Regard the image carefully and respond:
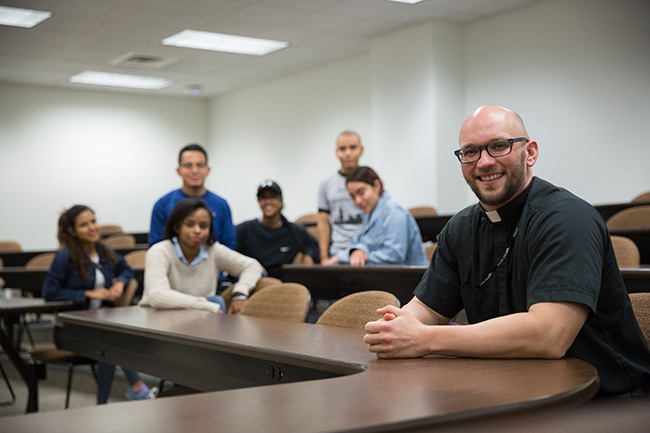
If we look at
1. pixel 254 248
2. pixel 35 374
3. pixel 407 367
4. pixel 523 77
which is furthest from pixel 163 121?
pixel 407 367

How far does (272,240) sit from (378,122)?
4.27 metres

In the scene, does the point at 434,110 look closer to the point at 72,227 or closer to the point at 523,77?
the point at 523,77

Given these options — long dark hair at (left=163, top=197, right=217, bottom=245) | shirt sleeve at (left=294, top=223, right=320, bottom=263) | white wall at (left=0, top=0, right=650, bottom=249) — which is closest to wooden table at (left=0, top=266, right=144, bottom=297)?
shirt sleeve at (left=294, top=223, right=320, bottom=263)

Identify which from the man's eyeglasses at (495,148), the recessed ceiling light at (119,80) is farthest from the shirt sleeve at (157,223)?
the recessed ceiling light at (119,80)

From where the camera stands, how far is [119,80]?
1102 cm

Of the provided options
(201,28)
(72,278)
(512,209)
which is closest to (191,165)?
(72,278)

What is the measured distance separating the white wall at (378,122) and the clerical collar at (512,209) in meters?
5.48

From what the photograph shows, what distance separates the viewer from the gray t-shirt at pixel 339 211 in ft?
16.4

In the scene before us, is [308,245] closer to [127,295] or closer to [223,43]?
[127,295]

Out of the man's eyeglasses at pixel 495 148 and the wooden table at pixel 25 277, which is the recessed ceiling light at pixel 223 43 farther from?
the man's eyeglasses at pixel 495 148

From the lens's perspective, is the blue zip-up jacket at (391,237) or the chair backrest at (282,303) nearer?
the chair backrest at (282,303)

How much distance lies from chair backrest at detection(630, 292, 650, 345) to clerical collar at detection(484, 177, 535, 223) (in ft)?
1.43

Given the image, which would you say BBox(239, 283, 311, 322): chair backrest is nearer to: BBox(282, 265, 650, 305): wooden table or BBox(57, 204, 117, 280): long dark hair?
BBox(282, 265, 650, 305): wooden table

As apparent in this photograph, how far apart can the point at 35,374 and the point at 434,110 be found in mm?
5405
